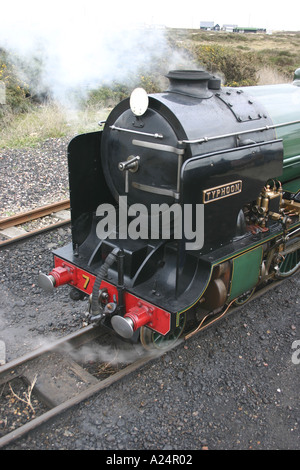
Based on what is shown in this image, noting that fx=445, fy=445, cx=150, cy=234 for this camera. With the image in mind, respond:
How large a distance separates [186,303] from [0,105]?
9.81m

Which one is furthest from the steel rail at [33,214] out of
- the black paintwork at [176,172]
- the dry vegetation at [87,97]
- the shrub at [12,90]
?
the shrub at [12,90]

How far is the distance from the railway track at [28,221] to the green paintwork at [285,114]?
9.88ft

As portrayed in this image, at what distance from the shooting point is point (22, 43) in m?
13.0

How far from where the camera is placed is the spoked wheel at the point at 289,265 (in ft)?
15.9

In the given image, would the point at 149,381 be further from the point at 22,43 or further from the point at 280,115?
the point at 22,43

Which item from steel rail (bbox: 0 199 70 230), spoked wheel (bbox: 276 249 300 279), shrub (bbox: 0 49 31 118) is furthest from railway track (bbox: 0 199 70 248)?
shrub (bbox: 0 49 31 118)

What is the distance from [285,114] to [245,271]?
153 cm

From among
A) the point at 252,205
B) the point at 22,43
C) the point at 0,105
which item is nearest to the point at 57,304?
the point at 252,205

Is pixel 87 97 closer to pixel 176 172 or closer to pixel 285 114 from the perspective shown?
pixel 285 114

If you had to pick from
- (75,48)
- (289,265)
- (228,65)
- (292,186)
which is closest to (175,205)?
(292,186)

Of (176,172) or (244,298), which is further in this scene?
(244,298)

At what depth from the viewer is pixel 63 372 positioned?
3.56 metres

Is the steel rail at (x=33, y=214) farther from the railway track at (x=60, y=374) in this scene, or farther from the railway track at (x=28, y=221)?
the railway track at (x=60, y=374)

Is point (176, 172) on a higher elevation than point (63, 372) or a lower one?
higher
